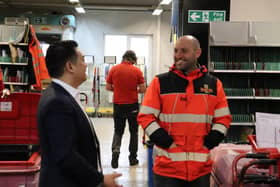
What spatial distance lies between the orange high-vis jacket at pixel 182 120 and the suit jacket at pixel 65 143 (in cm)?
76

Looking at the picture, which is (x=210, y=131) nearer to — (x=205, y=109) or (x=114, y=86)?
(x=205, y=109)

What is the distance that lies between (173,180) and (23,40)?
235 inches

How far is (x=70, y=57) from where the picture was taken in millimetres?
1711

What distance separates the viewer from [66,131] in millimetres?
1521

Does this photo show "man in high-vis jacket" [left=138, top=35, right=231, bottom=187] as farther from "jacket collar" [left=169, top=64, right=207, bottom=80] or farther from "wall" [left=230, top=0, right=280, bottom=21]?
"wall" [left=230, top=0, right=280, bottom=21]

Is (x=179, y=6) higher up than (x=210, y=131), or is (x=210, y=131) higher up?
(x=179, y=6)

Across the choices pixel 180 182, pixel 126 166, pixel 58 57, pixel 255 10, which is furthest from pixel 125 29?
pixel 58 57

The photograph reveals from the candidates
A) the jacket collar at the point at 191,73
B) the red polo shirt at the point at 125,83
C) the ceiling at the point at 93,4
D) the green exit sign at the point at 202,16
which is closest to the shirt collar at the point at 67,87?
the jacket collar at the point at 191,73

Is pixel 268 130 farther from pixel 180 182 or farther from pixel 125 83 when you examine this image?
pixel 125 83

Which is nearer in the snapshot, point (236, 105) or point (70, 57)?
point (70, 57)

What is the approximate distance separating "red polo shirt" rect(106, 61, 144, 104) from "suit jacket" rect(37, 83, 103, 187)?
3.94 metres

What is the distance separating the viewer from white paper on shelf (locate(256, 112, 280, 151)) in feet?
8.00

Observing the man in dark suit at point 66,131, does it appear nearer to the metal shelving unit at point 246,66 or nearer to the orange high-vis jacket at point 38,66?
the orange high-vis jacket at point 38,66

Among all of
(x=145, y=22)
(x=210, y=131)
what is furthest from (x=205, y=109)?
(x=145, y=22)
